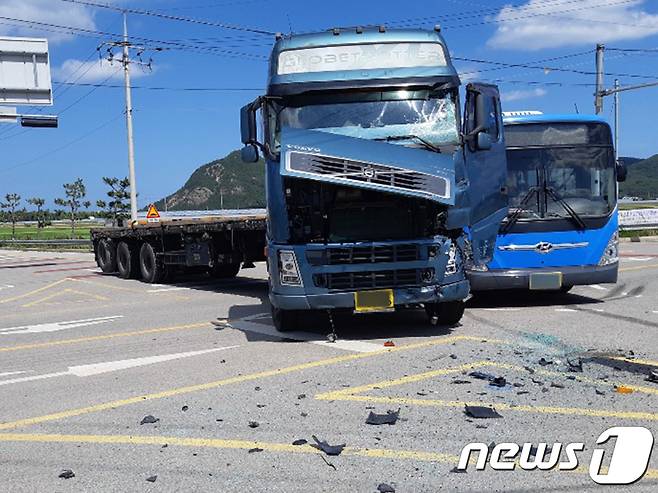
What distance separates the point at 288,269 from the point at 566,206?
4864mm

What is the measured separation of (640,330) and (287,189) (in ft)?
15.2

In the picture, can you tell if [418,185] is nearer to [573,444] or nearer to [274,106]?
[274,106]

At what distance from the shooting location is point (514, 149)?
10695mm

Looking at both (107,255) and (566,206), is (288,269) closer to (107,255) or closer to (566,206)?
(566,206)

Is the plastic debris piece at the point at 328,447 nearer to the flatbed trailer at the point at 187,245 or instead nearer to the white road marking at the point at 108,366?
the white road marking at the point at 108,366

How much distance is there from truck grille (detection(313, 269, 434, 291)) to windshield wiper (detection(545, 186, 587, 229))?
3565 millimetres

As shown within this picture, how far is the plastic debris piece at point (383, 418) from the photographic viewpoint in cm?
Answer: 502

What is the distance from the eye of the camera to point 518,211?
10.5 meters

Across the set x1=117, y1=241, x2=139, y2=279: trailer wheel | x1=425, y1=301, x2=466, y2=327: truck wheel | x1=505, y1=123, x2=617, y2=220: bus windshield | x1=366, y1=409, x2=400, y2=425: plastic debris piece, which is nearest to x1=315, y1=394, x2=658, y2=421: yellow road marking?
x1=366, y1=409, x2=400, y2=425: plastic debris piece

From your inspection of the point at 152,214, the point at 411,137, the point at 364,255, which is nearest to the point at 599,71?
the point at 152,214

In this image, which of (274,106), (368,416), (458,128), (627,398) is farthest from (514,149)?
(368,416)

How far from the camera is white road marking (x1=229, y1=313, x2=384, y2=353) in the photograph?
7.86 metres

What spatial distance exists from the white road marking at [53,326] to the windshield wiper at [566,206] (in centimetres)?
735

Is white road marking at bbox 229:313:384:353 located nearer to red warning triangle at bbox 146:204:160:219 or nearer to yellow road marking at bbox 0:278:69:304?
yellow road marking at bbox 0:278:69:304
